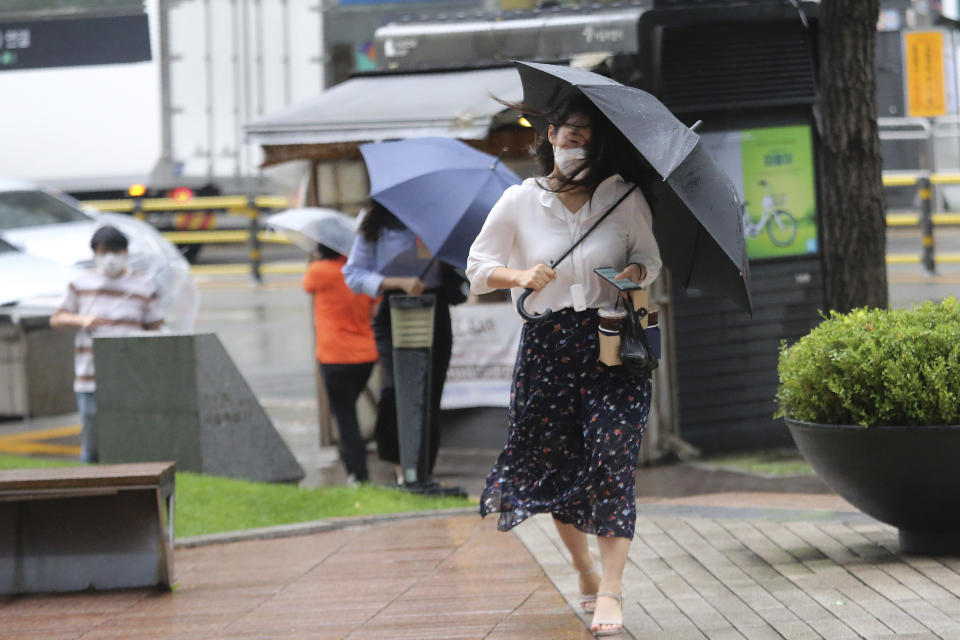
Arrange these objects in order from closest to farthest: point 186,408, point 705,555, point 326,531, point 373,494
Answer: point 705,555 → point 326,531 → point 373,494 → point 186,408

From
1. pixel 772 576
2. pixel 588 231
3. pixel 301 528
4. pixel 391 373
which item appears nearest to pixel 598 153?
pixel 588 231

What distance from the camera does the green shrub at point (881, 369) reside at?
539 cm

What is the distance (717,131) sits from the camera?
388 inches

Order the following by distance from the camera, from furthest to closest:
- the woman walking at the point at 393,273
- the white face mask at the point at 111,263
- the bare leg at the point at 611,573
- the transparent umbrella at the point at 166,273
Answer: the transparent umbrella at the point at 166,273 < the white face mask at the point at 111,263 < the woman walking at the point at 393,273 < the bare leg at the point at 611,573

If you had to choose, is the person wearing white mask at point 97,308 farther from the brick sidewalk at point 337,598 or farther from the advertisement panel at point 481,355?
the brick sidewalk at point 337,598

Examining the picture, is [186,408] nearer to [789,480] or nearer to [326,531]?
[326,531]

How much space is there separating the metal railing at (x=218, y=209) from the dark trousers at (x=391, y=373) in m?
15.8

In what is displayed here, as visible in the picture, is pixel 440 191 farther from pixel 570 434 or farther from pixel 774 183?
pixel 774 183

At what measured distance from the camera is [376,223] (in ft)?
26.9

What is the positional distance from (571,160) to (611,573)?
4.55ft

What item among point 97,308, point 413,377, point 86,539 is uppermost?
point 97,308

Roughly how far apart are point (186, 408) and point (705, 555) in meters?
3.76

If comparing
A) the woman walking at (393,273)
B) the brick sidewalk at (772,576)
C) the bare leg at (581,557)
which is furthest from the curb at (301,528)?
the bare leg at (581,557)

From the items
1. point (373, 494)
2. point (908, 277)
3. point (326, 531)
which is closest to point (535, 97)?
point (326, 531)
